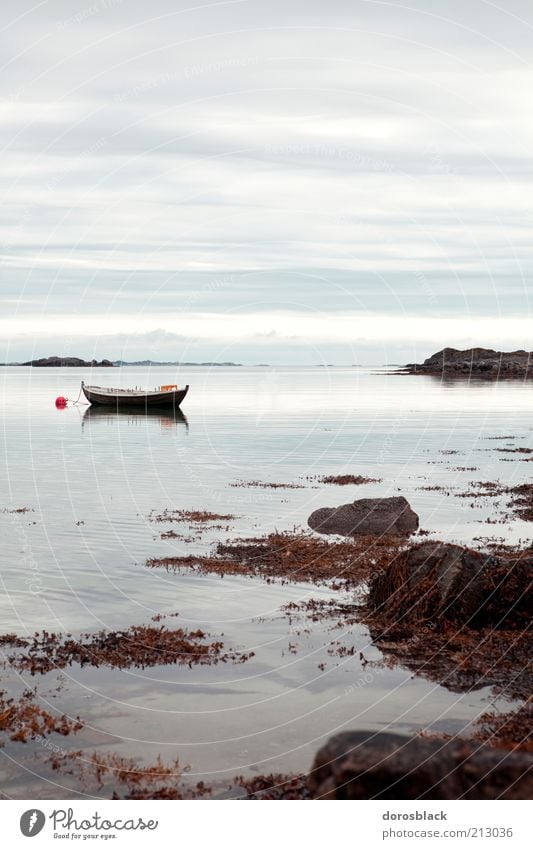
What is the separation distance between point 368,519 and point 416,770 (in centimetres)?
2041

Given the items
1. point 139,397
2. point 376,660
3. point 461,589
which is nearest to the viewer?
point 376,660

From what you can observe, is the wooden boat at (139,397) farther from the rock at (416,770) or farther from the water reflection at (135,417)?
the rock at (416,770)

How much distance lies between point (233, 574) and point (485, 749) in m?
14.4

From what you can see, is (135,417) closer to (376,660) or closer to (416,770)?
(376,660)

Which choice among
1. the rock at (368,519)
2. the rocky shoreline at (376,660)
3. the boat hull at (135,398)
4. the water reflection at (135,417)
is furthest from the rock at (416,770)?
the boat hull at (135,398)

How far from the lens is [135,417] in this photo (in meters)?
98.3

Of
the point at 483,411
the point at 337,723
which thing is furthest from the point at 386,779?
the point at 483,411

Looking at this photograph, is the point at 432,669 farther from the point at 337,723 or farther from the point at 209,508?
the point at 209,508

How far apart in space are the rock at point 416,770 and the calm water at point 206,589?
285 cm

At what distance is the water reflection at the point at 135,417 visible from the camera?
88500 millimetres

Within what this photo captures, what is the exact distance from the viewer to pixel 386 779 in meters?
9.13

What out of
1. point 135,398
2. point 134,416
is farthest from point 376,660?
point 135,398

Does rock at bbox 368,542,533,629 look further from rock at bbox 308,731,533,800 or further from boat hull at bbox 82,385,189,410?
boat hull at bbox 82,385,189,410

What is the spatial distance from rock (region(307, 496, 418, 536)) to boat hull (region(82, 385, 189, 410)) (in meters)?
75.9
